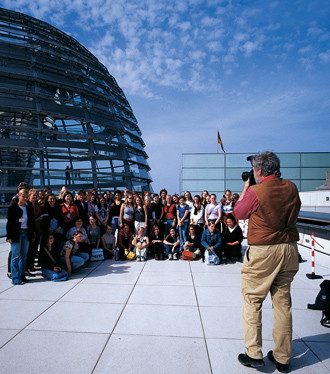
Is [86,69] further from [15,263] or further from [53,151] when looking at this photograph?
[15,263]

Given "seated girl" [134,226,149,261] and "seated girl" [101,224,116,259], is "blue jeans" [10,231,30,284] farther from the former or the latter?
"seated girl" [134,226,149,261]

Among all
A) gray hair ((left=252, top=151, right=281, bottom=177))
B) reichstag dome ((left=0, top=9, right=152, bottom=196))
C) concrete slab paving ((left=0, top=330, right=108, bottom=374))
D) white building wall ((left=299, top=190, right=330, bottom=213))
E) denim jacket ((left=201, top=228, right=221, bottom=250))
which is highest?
reichstag dome ((left=0, top=9, right=152, bottom=196))

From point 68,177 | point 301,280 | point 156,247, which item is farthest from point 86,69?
point 301,280

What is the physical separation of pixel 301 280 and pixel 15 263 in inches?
242

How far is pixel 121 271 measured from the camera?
604cm

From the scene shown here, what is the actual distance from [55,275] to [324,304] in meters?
4.96

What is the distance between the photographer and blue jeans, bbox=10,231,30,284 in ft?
16.4

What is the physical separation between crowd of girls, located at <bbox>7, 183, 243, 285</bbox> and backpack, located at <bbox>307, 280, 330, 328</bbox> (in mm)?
3279

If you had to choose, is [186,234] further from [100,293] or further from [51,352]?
[51,352]

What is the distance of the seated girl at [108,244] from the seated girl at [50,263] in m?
1.96

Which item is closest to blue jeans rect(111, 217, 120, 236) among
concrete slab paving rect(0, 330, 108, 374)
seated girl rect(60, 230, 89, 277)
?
seated girl rect(60, 230, 89, 277)

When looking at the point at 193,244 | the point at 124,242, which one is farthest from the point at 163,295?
the point at 124,242

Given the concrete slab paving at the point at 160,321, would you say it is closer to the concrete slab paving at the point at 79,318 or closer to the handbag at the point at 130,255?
the concrete slab paving at the point at 79,318

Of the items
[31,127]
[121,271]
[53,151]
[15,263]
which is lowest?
[121,271]
